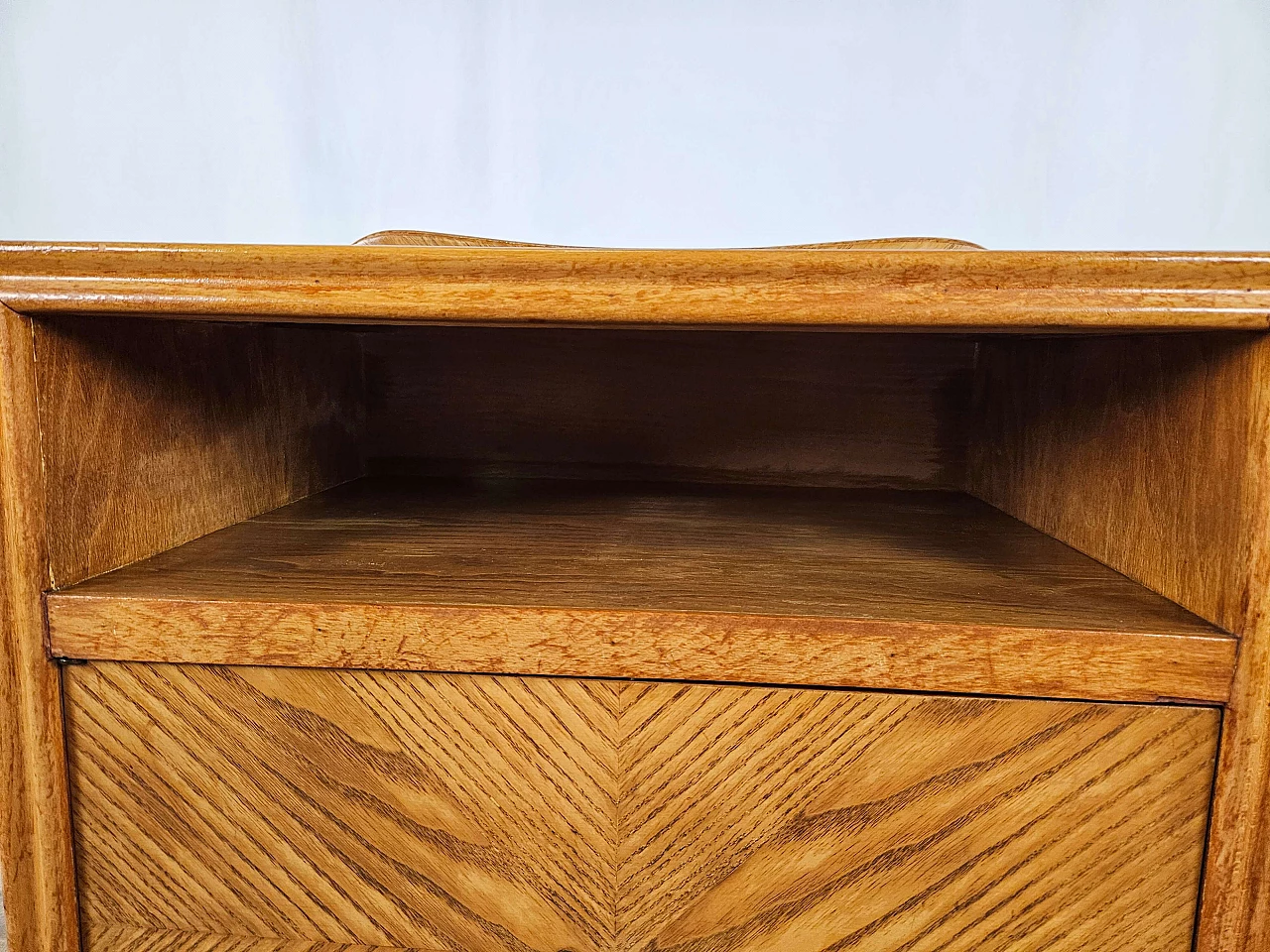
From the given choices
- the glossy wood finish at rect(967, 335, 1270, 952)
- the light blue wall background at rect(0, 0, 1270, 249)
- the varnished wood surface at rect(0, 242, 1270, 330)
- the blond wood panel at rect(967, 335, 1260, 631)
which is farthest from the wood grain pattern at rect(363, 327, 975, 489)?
the light blue wall background at rect(0, 0, 1270, 249)

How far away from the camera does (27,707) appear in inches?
15.4

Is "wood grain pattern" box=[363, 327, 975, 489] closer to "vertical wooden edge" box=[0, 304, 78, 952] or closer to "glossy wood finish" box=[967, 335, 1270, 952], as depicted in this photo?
"glossy wood finish" box=[967, 335, 1270, 952]

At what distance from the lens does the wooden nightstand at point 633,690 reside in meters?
0.35

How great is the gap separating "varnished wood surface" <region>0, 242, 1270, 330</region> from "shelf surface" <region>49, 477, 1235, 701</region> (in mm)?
129

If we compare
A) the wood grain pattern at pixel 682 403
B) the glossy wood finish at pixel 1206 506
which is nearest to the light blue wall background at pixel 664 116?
the wood grain pattern at pixel 682 403

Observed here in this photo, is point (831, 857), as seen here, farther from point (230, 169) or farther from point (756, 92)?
point (230, 169)

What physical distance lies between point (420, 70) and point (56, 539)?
100 centimetres

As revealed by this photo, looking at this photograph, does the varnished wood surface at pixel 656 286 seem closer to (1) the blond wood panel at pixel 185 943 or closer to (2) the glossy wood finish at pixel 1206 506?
(2) the glossy wood finish at pixel 1206 506

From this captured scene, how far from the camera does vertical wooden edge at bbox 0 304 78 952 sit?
0.37 metres

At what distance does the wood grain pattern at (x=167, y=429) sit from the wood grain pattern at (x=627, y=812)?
3.6 inches

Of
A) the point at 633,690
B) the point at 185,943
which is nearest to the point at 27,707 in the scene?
the point at 185,943

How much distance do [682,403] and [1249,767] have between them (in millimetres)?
505

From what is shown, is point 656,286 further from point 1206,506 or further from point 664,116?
point 664,116

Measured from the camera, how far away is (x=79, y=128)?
4.10ft
